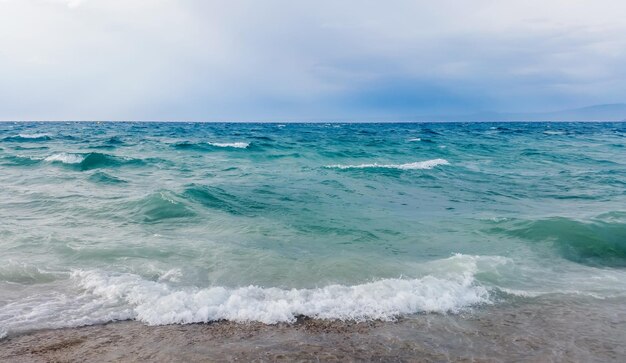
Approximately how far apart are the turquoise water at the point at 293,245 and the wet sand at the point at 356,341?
12.8 inches

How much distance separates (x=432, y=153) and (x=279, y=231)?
25704 mm

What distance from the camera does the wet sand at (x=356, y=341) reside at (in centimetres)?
488

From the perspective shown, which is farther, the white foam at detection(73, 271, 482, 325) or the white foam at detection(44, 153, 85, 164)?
the white foam at detection(44, 153, 85, 164)

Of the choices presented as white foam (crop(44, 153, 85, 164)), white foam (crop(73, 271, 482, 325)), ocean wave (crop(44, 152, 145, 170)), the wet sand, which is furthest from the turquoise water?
white foam (crop(44, 153, 85, 164))

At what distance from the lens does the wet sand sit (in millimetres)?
4875

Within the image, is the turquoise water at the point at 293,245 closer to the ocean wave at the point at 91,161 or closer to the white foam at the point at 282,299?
the white foam at the point at 282,299

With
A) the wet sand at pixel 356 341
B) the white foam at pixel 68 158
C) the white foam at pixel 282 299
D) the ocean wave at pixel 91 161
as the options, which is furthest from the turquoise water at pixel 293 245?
the white foam at pixel 68 158

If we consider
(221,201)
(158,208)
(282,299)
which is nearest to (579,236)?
(282,299)

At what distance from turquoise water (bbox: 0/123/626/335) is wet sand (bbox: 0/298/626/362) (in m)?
0.33

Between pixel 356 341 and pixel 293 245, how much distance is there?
4554 mm

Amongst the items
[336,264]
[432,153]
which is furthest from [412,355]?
[432,153]

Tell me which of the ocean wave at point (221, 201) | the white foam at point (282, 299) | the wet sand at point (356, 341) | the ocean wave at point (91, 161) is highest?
the ocean wave at point (91, 161)

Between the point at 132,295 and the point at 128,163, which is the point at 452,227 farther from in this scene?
the point at 128,163

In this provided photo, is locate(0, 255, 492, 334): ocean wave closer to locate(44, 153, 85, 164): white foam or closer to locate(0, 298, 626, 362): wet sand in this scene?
locate(0, 298, 626, 362): wet sand
